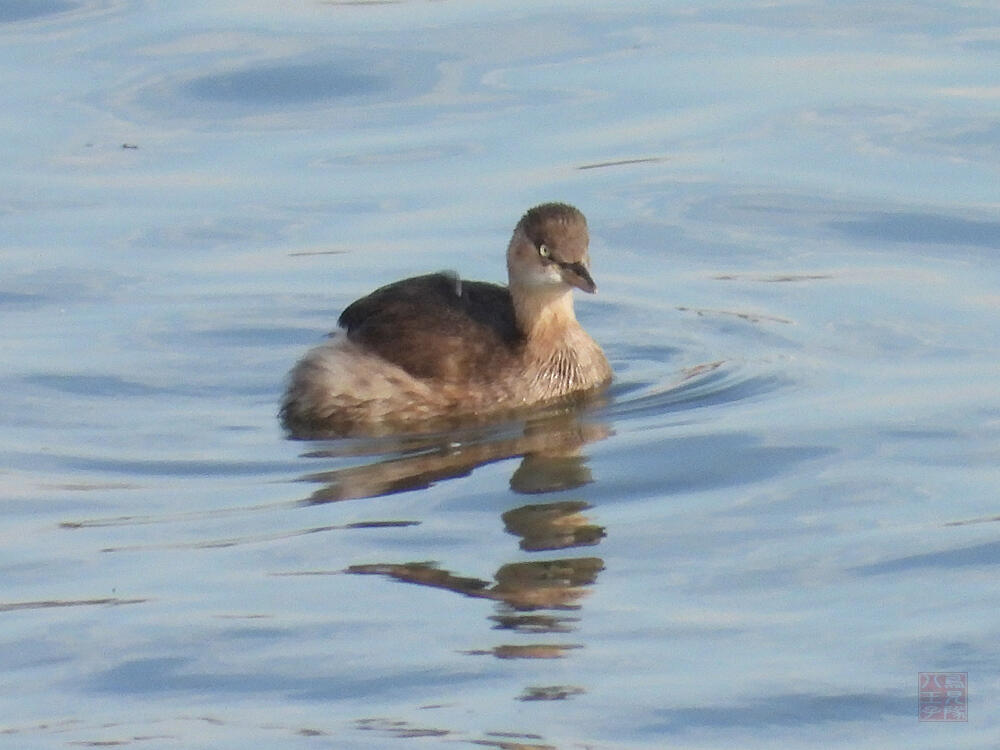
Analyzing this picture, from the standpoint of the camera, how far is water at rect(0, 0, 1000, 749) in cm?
697

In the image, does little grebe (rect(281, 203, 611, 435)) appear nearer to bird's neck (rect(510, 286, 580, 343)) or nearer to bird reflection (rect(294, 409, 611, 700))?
bird's neck (rect(510, 286, 580, 343))

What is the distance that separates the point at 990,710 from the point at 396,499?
3.00 m

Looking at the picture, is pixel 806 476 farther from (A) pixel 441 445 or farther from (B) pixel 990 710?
(B) pixel 990 710

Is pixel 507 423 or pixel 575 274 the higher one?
pixel 575 274

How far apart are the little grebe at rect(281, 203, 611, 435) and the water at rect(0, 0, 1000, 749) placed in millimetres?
310

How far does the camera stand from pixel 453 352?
10547 millimetres

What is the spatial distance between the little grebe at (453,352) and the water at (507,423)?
310 millimetres

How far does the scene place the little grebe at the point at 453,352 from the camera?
34.4 ft

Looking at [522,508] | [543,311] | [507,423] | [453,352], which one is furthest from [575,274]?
[522,508]

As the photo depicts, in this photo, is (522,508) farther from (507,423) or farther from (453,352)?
(453,352)

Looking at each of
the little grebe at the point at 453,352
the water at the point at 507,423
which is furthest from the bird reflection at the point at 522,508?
the little grebe at the point at 453,352

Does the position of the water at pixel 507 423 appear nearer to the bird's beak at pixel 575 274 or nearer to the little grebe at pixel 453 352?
the little grebe at pixel 453 352

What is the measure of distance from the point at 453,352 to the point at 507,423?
17.3 inches

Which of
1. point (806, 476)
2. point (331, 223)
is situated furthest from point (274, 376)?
point (806, 476)
